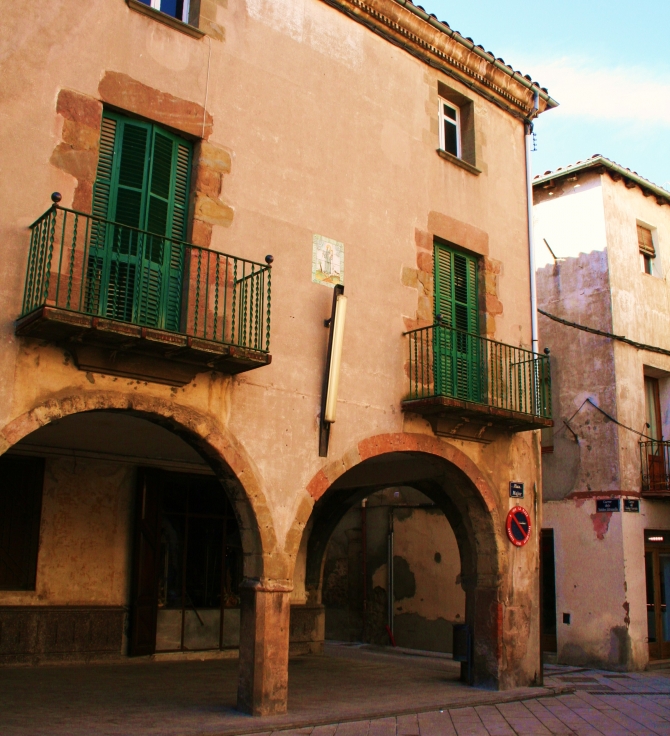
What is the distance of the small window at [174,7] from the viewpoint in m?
9.66

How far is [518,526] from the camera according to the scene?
12.1m

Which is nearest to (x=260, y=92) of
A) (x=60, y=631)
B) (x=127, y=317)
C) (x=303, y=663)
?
(x=127, y=317)

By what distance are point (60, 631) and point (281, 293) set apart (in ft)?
19.7

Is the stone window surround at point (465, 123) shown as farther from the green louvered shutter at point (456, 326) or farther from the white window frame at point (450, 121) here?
the green louvered shutter at point (456, 326)

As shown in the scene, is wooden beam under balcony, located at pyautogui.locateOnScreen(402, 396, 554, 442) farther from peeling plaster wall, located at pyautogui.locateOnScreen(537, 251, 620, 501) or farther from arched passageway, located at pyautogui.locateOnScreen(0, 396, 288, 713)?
peeling plaster wall, located at pyautogui.locateOnScreen(537, 251, 620, 501)

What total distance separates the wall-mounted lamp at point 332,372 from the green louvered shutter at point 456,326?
1562 millimetres

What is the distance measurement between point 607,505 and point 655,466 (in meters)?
1.53

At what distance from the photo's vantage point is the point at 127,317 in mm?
8602

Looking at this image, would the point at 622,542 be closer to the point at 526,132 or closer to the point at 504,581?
the point at 504,581

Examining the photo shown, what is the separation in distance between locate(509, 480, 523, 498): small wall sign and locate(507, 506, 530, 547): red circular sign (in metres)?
0.18

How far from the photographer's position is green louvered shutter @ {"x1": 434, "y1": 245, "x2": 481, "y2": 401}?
442 inches

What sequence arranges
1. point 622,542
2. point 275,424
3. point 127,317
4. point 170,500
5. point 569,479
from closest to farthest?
point 127,317
point 275,424
point 170,500
point 622,542
point 569,479

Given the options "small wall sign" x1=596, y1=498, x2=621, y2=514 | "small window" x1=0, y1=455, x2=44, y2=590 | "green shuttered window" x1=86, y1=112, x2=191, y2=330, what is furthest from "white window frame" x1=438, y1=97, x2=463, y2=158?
"small window" x1=0, y1=455, x2=44, y2=590

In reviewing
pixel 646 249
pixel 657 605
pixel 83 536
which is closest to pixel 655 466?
pixel 657 605
